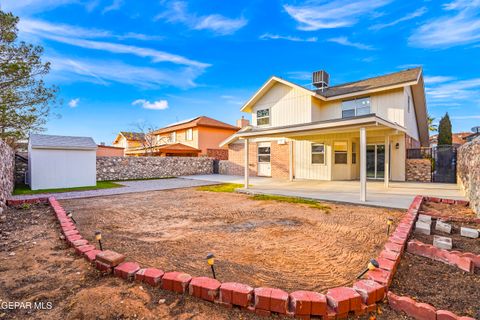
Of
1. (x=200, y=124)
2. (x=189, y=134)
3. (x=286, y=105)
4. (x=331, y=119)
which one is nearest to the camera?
(x=331, y=119)

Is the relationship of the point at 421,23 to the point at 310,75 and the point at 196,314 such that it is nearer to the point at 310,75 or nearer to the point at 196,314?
the point at 310,75

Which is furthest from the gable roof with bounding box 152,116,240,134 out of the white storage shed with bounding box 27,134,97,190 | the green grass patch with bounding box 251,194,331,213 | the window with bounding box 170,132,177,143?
the green grass patch with bounding box 251,194,331,213

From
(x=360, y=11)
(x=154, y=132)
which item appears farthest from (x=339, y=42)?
(x=154, y=132)

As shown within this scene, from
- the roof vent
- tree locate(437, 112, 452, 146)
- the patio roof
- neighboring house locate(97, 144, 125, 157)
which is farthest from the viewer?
neighboring house locate(97, 144, 125, 157)

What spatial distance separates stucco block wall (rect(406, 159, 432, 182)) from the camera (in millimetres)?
12352

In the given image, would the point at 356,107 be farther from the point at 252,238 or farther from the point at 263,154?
the point at 252,238

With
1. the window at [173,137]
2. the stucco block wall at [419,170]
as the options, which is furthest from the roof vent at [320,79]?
the window at [173,137]

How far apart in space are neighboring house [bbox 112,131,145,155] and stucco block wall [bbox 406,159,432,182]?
29.4 meters

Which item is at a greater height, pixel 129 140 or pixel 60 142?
pixel 129 140

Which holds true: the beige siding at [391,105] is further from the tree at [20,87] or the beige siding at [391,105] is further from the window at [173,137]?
the window at [173,137]

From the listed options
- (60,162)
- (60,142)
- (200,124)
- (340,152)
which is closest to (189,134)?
(200,124)

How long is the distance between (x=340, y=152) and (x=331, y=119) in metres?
2.51

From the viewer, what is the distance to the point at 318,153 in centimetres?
1405

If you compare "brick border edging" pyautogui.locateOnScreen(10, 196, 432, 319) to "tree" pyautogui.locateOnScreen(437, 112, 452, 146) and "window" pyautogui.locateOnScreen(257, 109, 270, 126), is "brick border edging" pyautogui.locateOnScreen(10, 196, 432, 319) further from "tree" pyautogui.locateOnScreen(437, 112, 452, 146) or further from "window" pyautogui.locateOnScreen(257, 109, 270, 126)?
"tree" pyautogui.locateOnScreen(437, 112, 452, 146)
